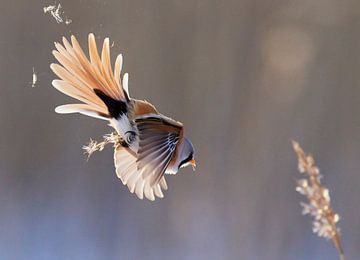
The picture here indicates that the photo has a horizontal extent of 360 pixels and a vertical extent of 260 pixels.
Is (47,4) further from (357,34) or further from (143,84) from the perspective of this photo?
(357,34)

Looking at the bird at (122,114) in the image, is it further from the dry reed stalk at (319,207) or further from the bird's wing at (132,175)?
the dry reed stalk at (319,207)

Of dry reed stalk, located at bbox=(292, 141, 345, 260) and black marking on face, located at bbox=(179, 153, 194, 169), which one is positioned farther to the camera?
black marking on face, located at bbox=(179, 153, 194, 169)

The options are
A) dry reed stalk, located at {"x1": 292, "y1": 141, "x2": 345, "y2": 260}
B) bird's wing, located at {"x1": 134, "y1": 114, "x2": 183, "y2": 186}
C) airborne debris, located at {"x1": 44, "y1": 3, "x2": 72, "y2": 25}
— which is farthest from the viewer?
airborne debris, located at {"x1": 44, "y1": 3, "x2": 72, "y2": 25}

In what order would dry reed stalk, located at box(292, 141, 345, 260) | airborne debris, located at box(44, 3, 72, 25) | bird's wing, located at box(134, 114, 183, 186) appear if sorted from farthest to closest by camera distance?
airborne debris, located at box(44, 3, 72, 25), bird's wing, located at box(134, 114, 183, 186), dry reed stalk, located at box(292, 141, 345, 260)

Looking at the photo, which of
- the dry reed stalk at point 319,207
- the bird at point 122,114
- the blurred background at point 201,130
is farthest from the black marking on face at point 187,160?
the blurred background at point 201,130

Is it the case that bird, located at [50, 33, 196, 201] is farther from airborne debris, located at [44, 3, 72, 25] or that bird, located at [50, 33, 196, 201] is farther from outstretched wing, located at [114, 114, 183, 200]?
airborne debris, located at [44, 3, 72, 25]

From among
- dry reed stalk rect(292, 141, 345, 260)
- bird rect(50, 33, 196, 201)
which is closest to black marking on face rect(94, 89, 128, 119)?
bird rect(50, 33, 196, 201)

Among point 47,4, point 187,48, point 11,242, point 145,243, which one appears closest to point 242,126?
point 187,48
